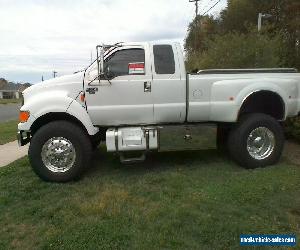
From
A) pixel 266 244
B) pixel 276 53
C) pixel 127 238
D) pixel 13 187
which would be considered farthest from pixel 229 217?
pixel 276 53

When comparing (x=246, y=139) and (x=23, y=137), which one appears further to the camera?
(x=246, y=139)

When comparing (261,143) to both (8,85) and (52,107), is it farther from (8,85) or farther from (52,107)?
(8,85)

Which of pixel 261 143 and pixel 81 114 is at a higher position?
pixel 81 114

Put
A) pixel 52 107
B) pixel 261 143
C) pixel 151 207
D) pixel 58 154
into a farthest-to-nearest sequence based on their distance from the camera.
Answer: pixel 261 143
pixel 58 154
pixel 52 107
pixel 151 207

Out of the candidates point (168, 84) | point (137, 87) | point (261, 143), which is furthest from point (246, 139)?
point (137, 87)

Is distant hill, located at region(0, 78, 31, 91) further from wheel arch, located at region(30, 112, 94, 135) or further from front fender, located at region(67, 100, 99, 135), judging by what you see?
front fender, located at region(67, 100, 99, 135)

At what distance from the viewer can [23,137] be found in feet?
22.7

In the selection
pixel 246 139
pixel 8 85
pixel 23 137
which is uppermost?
pixel 23 137

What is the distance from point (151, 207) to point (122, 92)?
227cm

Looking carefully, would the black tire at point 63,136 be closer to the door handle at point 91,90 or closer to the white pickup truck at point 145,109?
the white pickup truck at point 145,109

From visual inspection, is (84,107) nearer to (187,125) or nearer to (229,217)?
(187,125)

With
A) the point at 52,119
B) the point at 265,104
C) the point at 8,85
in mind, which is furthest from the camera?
the point at 8,85

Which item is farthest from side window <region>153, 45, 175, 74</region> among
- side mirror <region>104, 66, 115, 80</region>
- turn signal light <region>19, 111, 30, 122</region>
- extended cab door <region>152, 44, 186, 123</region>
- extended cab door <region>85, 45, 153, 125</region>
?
turn signal light <region>19, 111, 30, 122</region>

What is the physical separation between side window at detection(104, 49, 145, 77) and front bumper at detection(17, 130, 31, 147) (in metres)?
1.85
